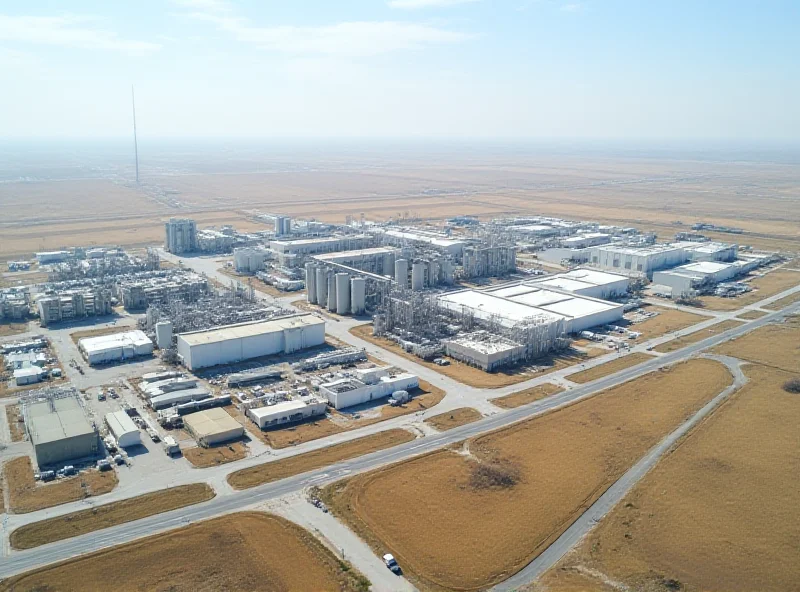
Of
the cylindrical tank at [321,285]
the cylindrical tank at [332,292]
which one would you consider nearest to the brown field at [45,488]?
the cylindrical tank at [332,292]

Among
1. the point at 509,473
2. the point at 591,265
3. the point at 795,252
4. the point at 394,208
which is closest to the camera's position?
the point at 509,473

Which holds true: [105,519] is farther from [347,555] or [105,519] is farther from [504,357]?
[504,357]

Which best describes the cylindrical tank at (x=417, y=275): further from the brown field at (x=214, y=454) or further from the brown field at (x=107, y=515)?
the brown field at (x=107, y=515)

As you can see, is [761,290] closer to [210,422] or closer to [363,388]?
[363,388]

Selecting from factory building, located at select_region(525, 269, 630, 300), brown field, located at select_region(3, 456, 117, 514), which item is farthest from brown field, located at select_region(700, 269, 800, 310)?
brown field, located at select_region(3, 456, 117, 514)

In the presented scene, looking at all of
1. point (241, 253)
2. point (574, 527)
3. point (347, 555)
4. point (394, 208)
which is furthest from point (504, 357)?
point (394, 208)

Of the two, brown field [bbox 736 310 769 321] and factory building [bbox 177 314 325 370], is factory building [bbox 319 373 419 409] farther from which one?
brown field [bbox 736 310 769 321]
